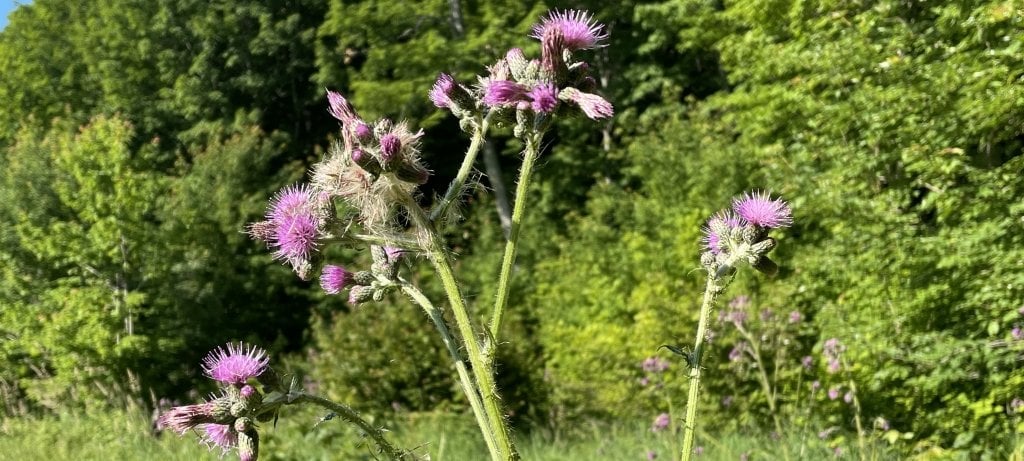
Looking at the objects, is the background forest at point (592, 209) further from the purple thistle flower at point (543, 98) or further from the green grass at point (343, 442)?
the green grass at point (343, 442)

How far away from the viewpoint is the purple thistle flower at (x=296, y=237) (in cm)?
147

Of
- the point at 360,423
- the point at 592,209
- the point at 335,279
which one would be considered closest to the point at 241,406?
the point at 360,423

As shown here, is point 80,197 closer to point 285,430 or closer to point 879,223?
point 285,430

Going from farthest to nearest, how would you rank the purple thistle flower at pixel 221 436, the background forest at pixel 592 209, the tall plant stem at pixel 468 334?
the background forest at pixel 592 209
the purple thistle flower at pixel 221 436
the tall plant stem at pixel 468 334

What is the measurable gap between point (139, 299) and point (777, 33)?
357 inches

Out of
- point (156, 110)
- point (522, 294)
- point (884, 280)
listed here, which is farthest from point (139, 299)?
point (884, 280)

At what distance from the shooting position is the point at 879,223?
584 cm

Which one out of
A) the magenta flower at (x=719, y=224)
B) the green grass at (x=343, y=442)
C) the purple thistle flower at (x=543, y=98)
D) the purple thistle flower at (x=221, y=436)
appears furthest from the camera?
the green grass at (x=343, y=442)

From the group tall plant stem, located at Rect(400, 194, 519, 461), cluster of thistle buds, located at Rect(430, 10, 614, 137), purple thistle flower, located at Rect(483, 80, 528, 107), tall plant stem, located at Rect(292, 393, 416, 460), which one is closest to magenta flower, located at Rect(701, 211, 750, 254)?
cluster of thistle buds, located at Rect(430, 10, 614, 137)

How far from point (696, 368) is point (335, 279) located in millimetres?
792

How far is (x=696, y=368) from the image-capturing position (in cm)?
140

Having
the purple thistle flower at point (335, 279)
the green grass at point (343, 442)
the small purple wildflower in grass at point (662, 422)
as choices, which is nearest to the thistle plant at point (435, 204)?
the purple thistle flower at point (335, 279)

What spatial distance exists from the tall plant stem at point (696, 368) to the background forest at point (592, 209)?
397 millimetres

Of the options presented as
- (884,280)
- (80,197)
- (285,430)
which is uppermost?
(80,197)
